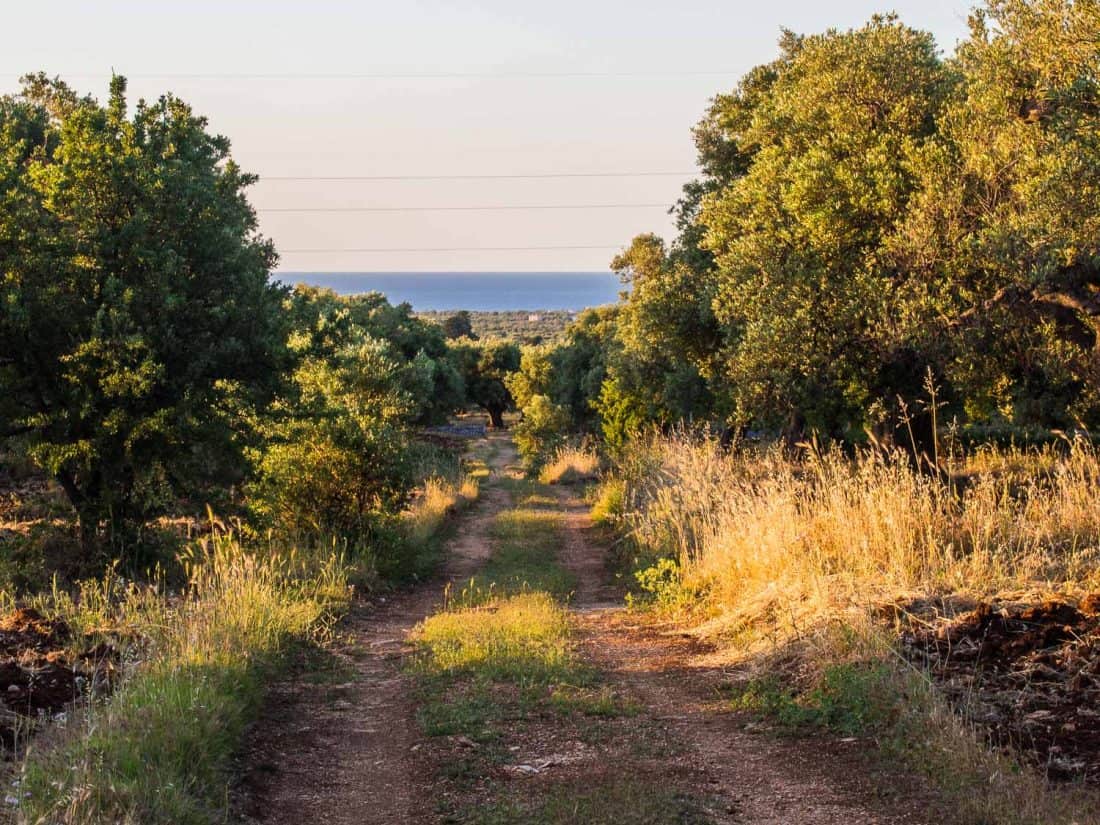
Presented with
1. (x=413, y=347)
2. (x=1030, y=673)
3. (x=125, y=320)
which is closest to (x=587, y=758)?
(x=1030, y=673)

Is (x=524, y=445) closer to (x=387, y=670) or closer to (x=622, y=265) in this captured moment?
(x=622, y=265)

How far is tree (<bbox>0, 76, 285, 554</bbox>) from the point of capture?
1154cm

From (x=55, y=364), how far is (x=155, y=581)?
2826 mm

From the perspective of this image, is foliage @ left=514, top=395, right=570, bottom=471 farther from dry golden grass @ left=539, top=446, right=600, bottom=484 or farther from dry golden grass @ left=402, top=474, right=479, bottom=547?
dry golden grass @ left=402, top=474, right=479, bottom=547

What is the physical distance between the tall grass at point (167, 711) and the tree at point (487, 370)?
57079mm

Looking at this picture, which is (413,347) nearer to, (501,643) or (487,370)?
(487,370)

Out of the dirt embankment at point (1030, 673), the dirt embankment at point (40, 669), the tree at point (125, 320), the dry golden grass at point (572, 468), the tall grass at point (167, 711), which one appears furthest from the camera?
the dry golden grass at point (572, 468)

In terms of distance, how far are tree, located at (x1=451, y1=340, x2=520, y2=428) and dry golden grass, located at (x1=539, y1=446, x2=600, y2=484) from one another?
30.3 m

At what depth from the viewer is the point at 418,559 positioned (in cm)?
1761

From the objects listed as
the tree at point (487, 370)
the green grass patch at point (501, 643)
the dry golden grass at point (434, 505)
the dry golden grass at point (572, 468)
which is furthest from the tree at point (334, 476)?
the tree at point (487, 370)

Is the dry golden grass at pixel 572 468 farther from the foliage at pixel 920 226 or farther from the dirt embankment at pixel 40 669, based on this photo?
the dirt embankment at pixel 40 669

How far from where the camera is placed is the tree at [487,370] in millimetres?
68062

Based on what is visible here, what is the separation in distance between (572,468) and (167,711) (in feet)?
97.7

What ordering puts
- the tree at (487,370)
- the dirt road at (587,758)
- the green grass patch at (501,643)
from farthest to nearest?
the tree at (487,370) → the green grass patch at (501,643) → the dirt road at (587,758)
